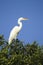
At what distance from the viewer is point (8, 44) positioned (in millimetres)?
6066

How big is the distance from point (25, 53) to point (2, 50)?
61 centimetres

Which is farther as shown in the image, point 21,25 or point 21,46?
point 21,25

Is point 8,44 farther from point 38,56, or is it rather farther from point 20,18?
point 20,18

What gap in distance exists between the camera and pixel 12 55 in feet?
18.6

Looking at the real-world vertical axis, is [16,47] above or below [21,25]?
below

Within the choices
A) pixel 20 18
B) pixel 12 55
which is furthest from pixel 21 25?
pixel 12 55

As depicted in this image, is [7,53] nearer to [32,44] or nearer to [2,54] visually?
[2,54]

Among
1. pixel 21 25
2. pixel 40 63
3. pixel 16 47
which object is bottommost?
pixel 40 63

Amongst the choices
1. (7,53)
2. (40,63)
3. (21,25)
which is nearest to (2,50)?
(7,53)

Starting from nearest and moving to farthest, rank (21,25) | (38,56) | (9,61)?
(9,61), (38,56), (21,25)

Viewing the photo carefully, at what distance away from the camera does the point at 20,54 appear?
18.9 ft

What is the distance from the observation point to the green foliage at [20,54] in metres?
5.53

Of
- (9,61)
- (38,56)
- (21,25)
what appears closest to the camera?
(9,61)

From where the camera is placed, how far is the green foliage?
553 cm
